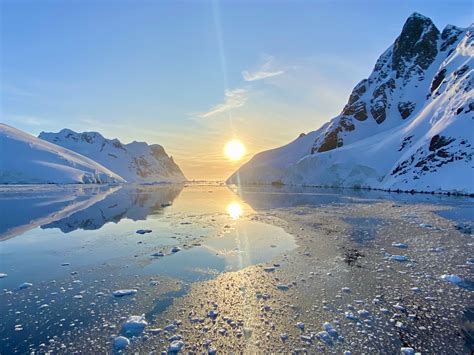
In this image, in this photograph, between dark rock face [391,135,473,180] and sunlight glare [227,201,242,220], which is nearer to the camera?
sunlight glare [227,201,242,220]

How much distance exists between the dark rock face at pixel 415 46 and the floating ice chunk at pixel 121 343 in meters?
112

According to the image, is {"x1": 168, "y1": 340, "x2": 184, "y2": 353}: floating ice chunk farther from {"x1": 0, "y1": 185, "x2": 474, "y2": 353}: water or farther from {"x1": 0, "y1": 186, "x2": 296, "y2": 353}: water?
{"x1": 0, "y1": 186, "x2": 296, "y2": 353}: water

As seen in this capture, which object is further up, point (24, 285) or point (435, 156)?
point (435, 156)

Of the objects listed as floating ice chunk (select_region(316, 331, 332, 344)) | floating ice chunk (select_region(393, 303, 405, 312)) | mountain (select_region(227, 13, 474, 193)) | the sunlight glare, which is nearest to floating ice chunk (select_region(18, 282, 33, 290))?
floating ice chunk (select_region(316, 331, 332, 344))

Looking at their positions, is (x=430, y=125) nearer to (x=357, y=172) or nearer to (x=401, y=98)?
(x=357, y=172)

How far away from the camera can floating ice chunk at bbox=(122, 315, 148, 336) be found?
16.7 feet

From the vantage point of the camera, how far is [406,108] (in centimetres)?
8300

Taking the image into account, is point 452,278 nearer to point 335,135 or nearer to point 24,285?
point 24,285

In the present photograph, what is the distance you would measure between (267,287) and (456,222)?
14.2 metres

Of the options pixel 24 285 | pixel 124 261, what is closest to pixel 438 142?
pixel 124 261

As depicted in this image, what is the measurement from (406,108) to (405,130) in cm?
2999

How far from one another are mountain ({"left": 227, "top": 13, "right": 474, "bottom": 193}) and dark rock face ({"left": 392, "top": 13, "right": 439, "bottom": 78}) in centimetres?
29

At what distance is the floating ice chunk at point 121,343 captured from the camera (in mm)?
4646

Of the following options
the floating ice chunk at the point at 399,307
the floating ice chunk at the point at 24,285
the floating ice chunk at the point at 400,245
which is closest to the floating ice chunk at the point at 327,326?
the floating ice chunk at the point at 399,307
